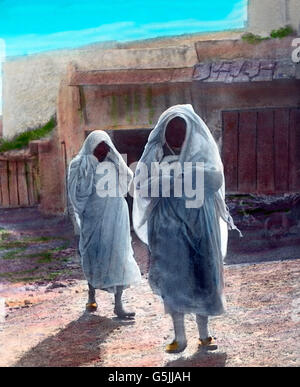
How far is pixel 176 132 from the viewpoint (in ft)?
14.5

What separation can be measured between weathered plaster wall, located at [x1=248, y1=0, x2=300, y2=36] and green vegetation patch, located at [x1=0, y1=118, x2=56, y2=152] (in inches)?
195

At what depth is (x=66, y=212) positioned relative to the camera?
471 inches

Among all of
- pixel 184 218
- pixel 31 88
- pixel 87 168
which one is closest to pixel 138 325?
pixel 87 168

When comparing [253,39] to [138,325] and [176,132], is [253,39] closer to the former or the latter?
[138,325]

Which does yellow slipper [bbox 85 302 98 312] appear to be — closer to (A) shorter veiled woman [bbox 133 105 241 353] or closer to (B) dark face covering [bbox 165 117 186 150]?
(A) shorter veiled woman [bbox 133 105 241 353]

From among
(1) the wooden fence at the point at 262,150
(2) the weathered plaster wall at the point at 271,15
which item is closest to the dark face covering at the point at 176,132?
(1) the wooden fence at the point at 262,150

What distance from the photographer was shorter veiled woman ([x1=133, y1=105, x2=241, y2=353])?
14.3ft

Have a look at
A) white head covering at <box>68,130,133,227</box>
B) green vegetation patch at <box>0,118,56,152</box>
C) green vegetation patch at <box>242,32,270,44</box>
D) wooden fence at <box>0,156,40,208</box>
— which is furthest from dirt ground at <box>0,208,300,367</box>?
green vegetation patch at <box>0,118,56,152</box>

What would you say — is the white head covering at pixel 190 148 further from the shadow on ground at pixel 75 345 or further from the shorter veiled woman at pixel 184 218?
the shadow on ground at pixel 75 345

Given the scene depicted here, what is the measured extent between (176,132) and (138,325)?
1855 mm

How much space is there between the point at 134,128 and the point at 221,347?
5531 mm
